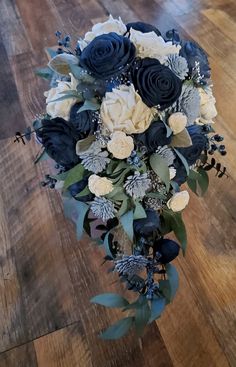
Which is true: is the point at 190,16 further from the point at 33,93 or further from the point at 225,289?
the point at 225,289

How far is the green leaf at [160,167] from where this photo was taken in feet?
2.41

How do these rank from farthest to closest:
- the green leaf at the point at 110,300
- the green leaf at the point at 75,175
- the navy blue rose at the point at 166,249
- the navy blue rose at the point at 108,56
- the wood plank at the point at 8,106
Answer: the wood plank at the point at 8,106
the green leaf at the point at 110,300
the navy blue rose at the point at 166,249
the green leaf at the point at 75,175
the navy blue rose at the point at 108,56

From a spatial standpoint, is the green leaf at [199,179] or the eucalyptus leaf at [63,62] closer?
the eucalyptus leaf at [63,62]

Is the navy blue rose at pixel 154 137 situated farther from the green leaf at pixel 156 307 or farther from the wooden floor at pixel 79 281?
the wooden floor at pixel 79 281

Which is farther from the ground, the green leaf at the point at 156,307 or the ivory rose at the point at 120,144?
the ivory rose at the point at 120,144

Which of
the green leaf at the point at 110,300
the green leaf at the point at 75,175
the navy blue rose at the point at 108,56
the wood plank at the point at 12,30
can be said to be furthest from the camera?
the wood plank at the point at 12,30

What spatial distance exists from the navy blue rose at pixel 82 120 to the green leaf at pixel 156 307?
0.46 meters

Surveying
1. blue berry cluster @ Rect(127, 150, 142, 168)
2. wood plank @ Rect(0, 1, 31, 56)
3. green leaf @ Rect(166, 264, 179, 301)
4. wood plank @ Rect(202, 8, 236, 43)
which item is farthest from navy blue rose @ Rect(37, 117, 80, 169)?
wood plank @ Rect(202, 8, 236, 43)

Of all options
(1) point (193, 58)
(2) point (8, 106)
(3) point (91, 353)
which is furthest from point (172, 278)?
(2) point (8, 106)

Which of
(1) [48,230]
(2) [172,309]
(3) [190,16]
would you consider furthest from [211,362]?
(3) [190,16]

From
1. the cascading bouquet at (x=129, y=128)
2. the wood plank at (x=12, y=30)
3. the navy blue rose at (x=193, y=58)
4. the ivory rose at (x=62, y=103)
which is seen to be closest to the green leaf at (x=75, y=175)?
the cascading bouquet at (x=129, y=128)

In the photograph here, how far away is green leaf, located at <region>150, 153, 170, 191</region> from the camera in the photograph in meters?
0.73

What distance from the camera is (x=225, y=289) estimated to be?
110 centimetres

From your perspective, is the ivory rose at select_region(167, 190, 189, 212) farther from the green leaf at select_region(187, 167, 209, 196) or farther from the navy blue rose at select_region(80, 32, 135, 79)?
the navy blue rose at select_region(80, 32, 135, 79)
